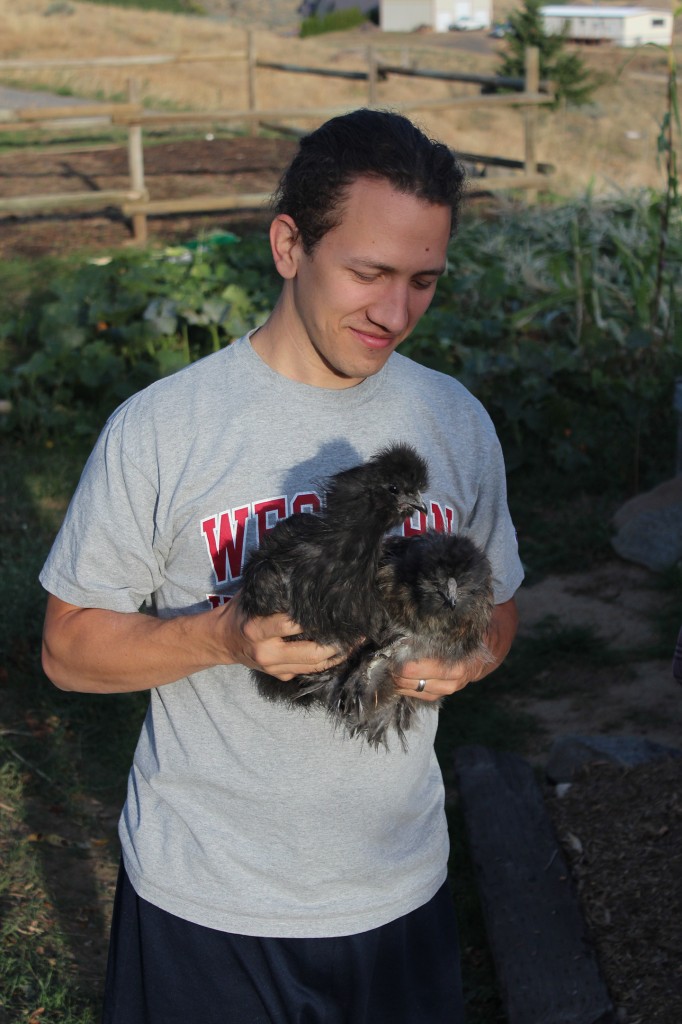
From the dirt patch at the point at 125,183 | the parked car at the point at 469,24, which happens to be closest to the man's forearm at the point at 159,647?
the dirt patch at the point at 125,183

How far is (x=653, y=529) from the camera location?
779 cm

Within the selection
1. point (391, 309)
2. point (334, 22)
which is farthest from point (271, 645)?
point (334, 22)

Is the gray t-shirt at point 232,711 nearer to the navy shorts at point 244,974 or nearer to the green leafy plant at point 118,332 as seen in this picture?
the navy shorts at point 244,974

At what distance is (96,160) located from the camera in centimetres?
1981

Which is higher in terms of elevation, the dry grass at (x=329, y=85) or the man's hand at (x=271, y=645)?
the man's hand at (x=271, y=645)

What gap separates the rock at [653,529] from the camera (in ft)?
25.2

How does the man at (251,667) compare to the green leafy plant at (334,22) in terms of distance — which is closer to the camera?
the man at (251,667)

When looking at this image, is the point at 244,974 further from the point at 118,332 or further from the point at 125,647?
the point at 118,332

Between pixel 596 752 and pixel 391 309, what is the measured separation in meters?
3.42

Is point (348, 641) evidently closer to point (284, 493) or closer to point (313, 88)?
point (284, 493)

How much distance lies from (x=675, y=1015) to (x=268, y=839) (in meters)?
2.01

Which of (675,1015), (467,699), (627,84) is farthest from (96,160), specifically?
(627,84)

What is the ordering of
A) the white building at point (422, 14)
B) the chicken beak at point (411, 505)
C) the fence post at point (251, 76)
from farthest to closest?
the white building at point (422, 14)
the fence post at point (251, 76)
the chicken beak at point (411, 505)

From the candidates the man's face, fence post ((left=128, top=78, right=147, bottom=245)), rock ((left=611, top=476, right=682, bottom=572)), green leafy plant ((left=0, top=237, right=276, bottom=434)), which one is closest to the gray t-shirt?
the man's face
